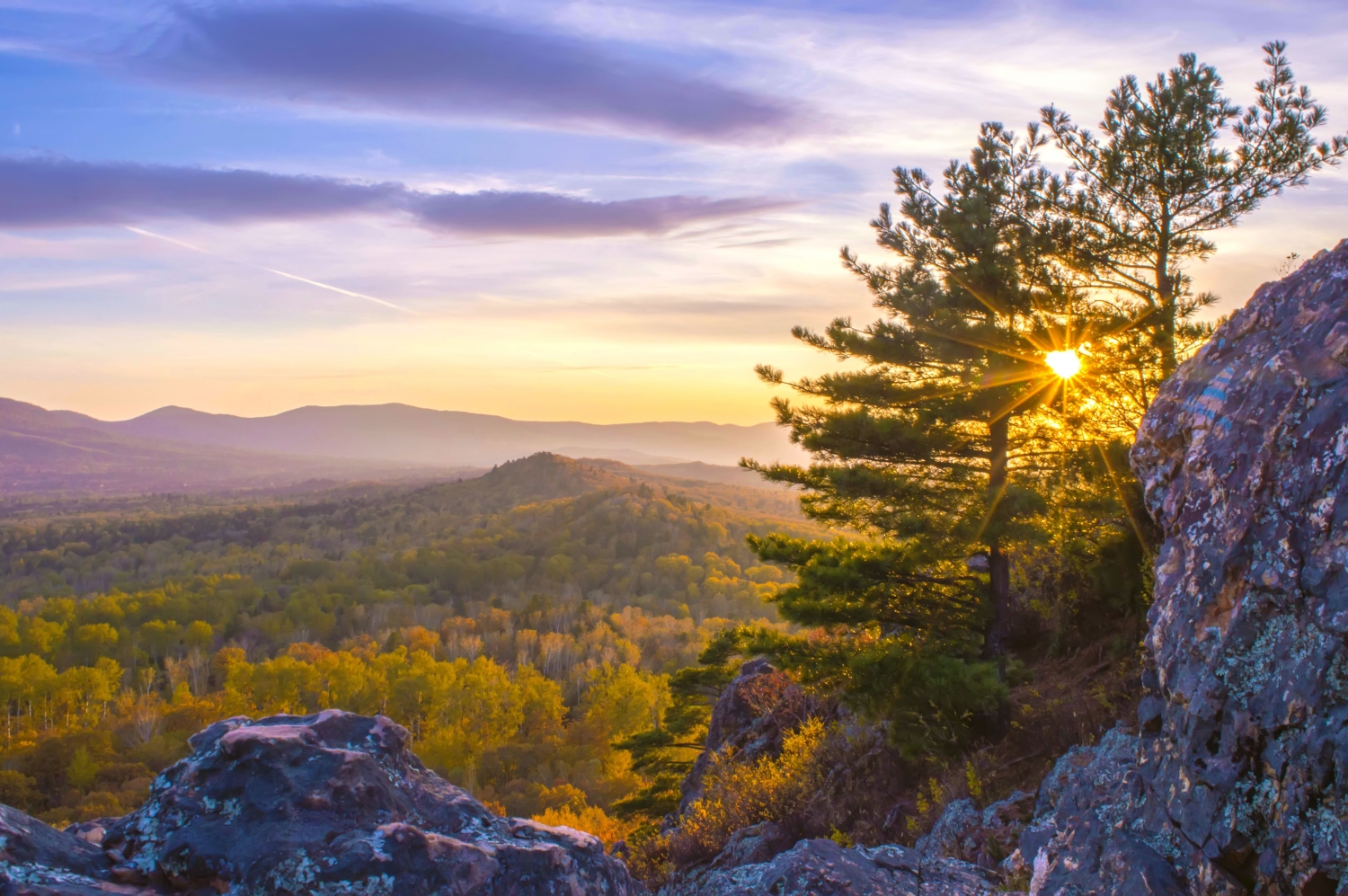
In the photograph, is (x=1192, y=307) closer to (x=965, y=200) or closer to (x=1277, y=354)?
(x=965, y=200)

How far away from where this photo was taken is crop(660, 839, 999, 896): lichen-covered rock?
4.68 m

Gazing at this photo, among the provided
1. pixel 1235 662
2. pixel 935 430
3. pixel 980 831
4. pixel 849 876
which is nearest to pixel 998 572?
pixel 935 430

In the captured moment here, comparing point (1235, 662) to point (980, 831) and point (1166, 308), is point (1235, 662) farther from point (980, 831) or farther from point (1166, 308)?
point (1166, 308)

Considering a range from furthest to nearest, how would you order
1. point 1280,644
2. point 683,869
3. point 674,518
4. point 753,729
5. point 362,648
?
1. point 674,518
2. point 362,648
3. point 753,729
4. point 683,869
5. point 1280,644

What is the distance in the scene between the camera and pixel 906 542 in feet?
36.8

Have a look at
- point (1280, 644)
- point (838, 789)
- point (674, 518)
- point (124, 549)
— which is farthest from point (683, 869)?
point (124, 549)

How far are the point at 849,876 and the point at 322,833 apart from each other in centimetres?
294

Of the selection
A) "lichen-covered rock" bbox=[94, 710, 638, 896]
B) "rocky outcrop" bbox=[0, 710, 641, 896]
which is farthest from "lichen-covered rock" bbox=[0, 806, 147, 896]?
"lichen-covered rock" bbox=[94, 710, 638, 896]

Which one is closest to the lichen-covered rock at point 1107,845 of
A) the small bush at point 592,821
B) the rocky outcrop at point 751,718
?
the rocky outcrop at point 751,718

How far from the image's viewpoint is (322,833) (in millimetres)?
3656

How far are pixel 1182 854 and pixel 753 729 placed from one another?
11.8 m

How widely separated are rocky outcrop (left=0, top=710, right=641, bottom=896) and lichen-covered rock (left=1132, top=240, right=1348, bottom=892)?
2950 mm

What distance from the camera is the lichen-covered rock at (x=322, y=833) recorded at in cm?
351

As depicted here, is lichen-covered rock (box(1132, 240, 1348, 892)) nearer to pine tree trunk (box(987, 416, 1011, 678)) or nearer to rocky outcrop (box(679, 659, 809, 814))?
pine tree trunk (box(987, 416, 1011, 678))
